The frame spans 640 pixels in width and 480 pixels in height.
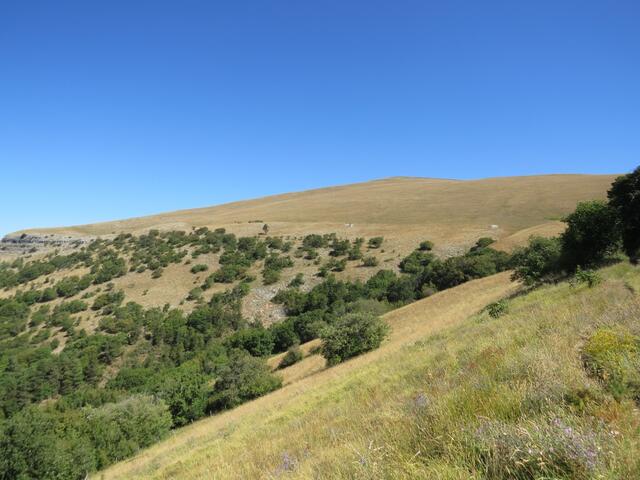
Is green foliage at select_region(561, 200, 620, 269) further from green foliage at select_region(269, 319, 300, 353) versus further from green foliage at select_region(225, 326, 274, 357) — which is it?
green foliage at select_region(225, 326, 274, 357)

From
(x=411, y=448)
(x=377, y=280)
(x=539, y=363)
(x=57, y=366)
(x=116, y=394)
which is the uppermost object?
(x=539, y=363)

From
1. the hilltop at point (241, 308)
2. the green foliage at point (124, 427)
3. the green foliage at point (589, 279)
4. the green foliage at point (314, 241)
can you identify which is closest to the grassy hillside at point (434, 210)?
the hilltop at point (241, 308)

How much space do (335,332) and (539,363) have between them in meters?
24.0

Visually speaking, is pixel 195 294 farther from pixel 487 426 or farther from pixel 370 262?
pixel 487 426

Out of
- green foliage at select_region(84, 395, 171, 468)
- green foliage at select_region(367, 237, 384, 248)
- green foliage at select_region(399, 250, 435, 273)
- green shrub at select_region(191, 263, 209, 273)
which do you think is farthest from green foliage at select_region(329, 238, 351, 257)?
green foliage at select_region(84, 395, 171, 468)

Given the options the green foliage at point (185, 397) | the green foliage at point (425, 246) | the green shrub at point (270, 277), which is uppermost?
the green foliage at point (425, 246)

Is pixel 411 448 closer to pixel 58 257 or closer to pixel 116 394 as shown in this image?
pixel 116 394

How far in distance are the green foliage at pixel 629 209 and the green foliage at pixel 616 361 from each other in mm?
21664

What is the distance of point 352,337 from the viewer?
27.7 m

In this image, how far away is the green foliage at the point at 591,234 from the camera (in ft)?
77.4

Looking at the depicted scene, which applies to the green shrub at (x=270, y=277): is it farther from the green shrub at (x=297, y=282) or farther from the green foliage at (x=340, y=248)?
the green foliage at (x=340, y=248)

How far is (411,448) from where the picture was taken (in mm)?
4219

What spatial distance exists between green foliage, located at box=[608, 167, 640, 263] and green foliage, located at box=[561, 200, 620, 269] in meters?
0.39

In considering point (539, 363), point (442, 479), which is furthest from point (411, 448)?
point (539, 363)
